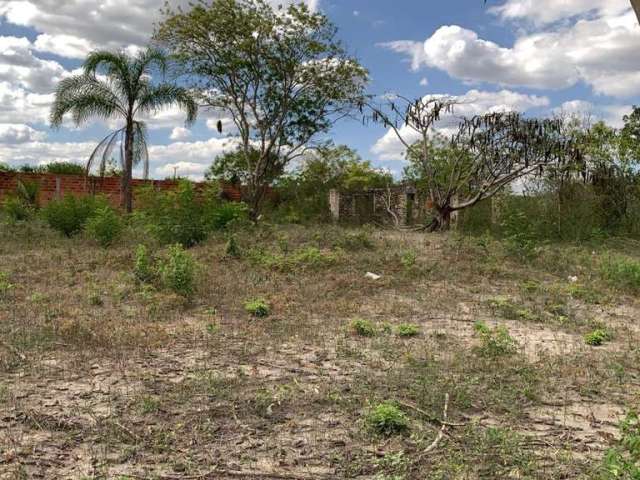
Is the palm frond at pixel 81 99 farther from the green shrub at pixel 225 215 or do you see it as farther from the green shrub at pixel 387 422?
the green shrub at pixel 387 422

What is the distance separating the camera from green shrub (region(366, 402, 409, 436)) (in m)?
3.39

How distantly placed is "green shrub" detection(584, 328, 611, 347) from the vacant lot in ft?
0.07

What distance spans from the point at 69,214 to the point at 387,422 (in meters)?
10.5

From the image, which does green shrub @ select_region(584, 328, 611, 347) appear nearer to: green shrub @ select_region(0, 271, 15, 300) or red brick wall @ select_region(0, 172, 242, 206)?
green shrub @ select_region(0, 271, 15, 300)

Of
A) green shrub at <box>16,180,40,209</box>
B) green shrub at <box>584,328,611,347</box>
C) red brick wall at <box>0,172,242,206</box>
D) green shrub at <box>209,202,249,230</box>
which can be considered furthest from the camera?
red brick wall at <box>0,172,242,206</box>

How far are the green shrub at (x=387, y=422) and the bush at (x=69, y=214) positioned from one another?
10.1 metres

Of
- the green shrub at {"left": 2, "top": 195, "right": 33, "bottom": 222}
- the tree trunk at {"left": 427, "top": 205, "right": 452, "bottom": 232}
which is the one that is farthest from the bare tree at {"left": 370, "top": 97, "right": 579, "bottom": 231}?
the green shrub at {"left": 2, "top": 195, "right": 33, "bottom": 222}

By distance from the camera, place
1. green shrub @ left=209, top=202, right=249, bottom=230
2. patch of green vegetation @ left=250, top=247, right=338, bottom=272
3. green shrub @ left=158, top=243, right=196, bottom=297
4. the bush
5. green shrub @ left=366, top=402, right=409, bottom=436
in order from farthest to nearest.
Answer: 1. the bush
2. green shrub @ left=209, top=202, right=249, bottom=230
3. patch of green vegetation @ left=250, top=247, right=338, bottom=272
4. green shrub @ left=158, top=243, right=196, bottom=297
5. green shrub @ left=366, top=402, right=409, bottom=436

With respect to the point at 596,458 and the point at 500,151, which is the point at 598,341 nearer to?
the point at 596,458

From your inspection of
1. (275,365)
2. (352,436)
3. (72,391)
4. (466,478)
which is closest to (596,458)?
(466,478)

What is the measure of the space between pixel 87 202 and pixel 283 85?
749 cm

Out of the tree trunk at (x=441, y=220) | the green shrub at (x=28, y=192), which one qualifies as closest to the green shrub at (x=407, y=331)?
the tree trunk at (x=441, y=220)

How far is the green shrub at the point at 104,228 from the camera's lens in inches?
427

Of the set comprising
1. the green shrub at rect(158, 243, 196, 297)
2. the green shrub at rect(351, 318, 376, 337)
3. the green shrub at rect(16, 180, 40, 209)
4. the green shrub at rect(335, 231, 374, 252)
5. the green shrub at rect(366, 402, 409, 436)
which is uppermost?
the green shrub at rect(16, 180, 40, 209)
